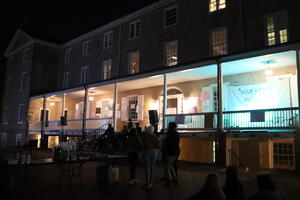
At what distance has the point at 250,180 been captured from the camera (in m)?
8.92

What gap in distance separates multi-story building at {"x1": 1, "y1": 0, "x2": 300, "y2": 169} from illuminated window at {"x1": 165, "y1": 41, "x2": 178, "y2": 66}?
0.25 ft

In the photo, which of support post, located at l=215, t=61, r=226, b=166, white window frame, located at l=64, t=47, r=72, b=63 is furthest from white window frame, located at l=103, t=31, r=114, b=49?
support post, located at l=215, t=61, r=226, b=166

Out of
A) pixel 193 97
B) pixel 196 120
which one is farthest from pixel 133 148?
pixel 193 97

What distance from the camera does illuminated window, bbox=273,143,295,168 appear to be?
41.1 ft

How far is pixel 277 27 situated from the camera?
14750 millimetres

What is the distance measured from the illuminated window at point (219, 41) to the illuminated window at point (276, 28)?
252cm

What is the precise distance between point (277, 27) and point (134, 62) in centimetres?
1120

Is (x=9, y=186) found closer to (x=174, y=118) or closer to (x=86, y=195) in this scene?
(x=86, y=195)

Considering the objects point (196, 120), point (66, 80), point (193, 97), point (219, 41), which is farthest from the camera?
point (66, 80)

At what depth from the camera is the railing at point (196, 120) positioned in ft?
44.8

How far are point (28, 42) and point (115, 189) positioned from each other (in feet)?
89.6

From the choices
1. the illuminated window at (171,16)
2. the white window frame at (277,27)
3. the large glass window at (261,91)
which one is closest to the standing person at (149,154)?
the large glass window at (261,91)

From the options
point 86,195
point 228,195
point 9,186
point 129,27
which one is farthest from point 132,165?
point 129,27

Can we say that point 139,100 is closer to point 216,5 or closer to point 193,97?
point 193,97
